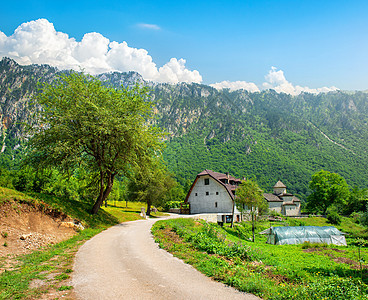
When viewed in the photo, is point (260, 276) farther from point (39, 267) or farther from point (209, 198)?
point (209, 198)

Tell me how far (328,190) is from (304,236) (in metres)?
45.4

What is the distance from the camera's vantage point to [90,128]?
20844mm

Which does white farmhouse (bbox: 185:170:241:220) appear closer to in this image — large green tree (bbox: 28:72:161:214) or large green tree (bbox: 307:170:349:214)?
large green tree (bbox: 28:72:161:214)

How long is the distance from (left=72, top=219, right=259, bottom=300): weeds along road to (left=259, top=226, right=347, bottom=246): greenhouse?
2366 centimetres

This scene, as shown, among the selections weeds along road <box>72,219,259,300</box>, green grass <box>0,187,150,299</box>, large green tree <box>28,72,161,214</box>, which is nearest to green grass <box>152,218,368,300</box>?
weeds along road <box>72,219,259,300</box>

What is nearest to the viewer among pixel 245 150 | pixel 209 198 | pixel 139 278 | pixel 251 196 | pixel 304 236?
pixel 139 278

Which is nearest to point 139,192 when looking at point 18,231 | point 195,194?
point 195,194

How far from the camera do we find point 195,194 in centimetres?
5384

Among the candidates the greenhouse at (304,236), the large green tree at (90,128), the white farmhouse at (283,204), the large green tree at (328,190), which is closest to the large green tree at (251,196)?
the greenhouse at (304,236)

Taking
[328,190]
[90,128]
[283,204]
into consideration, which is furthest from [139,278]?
[283,204]

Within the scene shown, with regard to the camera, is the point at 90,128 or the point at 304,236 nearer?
the point at 90,128

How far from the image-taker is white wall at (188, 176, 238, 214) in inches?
1943

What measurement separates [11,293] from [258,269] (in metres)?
8.04

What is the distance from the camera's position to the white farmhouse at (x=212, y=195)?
161 feet
